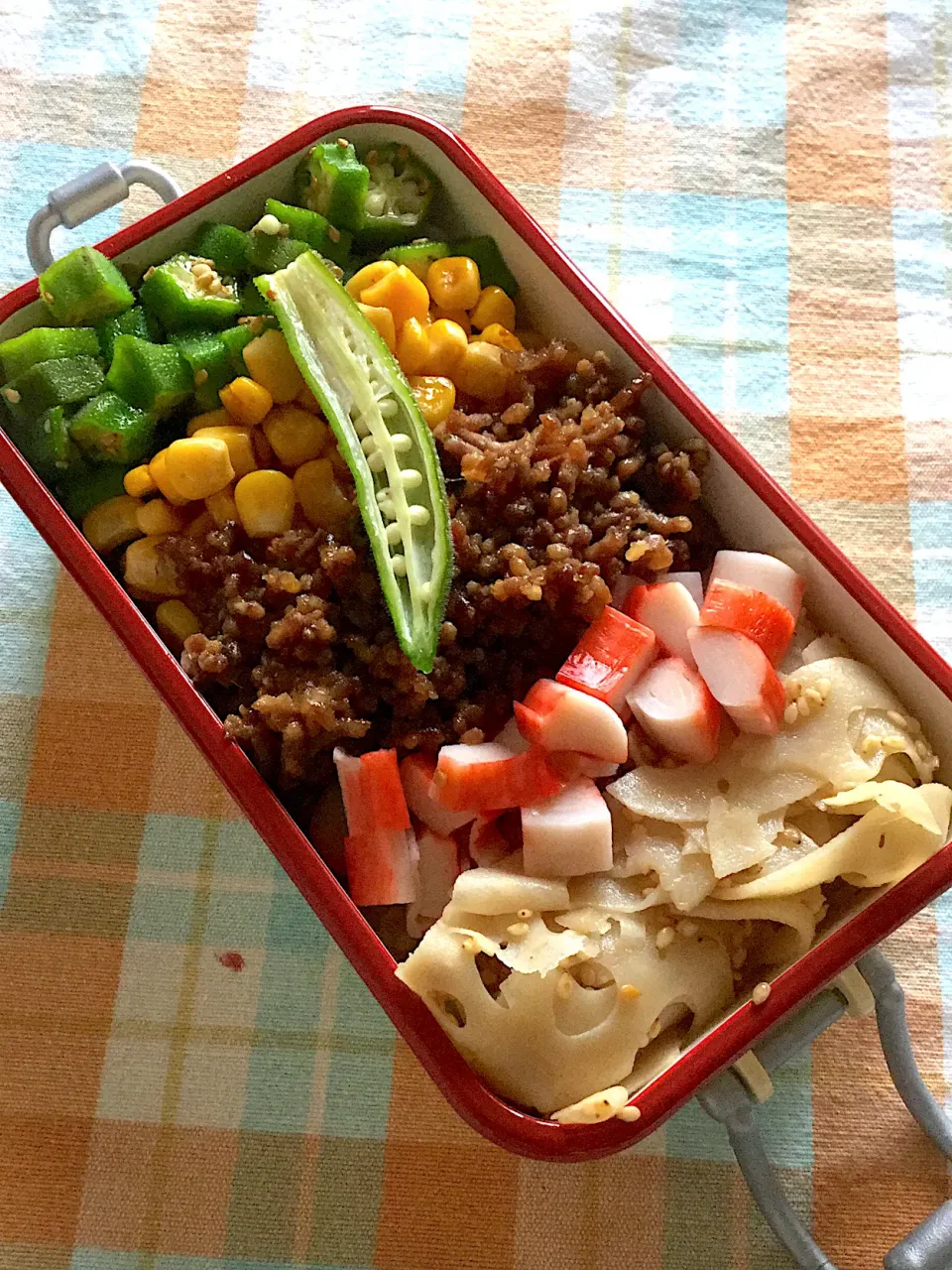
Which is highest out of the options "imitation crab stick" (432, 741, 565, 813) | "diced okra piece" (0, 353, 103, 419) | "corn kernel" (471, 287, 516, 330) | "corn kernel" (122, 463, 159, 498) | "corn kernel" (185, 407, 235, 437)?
"corn kernel" (471, 287, 516, 330)

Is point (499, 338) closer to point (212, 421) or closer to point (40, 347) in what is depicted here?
point (212, 421)

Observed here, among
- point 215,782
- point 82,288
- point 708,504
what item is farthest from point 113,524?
point 708,504

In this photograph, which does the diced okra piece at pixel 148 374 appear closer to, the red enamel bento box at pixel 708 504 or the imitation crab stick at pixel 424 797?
the red enamel bento box at pixel 708 504

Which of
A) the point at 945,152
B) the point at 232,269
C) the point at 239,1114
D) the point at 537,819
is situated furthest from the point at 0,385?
the point at 945,152

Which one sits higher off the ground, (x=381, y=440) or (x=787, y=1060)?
(x=381, y=440)

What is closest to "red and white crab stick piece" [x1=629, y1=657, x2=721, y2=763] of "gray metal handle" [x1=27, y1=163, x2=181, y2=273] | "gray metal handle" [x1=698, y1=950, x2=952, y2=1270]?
"gray metal handle" [x1=698, y1=950, x2=952, y2=1270]

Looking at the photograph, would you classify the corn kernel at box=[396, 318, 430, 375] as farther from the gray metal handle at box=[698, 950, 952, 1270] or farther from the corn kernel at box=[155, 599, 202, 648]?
the gray metal handle at box=[698, 950, 952, 1270]
